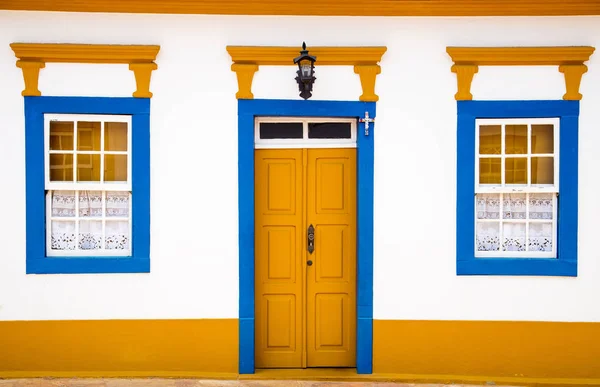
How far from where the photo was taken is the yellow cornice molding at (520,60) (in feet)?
18.6

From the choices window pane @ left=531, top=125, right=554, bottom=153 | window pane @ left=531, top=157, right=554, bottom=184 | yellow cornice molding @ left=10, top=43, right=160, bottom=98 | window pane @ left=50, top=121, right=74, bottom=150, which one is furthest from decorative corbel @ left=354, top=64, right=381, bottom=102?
window pane @ left=50, top=121, right=74, bottom=150

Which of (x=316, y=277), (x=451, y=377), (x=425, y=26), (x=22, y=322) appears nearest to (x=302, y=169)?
(x=316, y=277)

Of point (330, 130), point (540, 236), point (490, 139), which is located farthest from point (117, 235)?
point (540, 236)

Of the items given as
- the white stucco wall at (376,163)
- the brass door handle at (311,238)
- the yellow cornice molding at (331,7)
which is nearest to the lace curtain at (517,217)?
the white stucco wall at (376,163)

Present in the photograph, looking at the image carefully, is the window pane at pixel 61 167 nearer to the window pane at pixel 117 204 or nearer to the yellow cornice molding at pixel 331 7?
the window pane at pixel 117 204

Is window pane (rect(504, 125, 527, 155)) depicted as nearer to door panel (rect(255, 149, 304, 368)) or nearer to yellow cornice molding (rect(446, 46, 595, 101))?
yellow cornice molding (rect(446, 46, 595, 101))

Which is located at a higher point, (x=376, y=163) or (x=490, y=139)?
(x=490, y=139)

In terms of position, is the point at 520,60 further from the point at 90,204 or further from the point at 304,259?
the point at 90,204

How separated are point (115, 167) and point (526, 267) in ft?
14.4

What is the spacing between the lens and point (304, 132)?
591 centimetres

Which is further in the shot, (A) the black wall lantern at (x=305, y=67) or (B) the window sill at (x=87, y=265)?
(B) the window sill at (x=87, y=265)

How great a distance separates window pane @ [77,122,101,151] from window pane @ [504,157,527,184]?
4.31 m

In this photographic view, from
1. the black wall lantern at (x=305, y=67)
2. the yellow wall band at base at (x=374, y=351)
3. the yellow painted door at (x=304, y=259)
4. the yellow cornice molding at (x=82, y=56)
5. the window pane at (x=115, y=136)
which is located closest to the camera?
the black wall lantern at (x=305, y=67)

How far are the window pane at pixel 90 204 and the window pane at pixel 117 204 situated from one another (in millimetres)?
92
